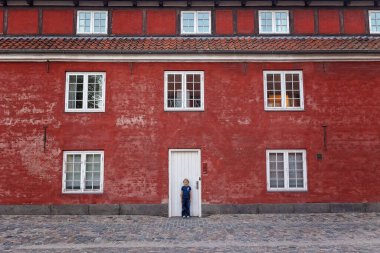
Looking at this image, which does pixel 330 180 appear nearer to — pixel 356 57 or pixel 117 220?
pixel 356 57

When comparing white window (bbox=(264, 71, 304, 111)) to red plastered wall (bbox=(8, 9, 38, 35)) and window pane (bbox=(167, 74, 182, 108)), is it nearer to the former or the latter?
window pane (bbox=(167, 74, 182, 108))

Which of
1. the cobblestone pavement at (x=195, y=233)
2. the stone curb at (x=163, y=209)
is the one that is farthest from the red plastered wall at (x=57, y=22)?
the cobblestone pavement at (x=195, y=233)

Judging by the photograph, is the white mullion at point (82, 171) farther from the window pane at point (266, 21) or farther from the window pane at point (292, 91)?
the window pane at point (266, 21)

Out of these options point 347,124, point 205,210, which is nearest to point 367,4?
point 347,124

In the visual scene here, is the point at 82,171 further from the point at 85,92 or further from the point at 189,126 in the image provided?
the point at 189,126

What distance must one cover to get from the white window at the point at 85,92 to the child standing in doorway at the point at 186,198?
4.40 meters

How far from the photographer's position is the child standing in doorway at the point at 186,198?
46.8ft

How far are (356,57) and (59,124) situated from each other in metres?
12.1

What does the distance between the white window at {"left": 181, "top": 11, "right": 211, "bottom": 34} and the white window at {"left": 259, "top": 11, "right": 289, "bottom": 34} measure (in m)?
2.34

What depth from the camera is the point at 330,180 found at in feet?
48.4

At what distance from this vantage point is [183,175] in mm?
14789

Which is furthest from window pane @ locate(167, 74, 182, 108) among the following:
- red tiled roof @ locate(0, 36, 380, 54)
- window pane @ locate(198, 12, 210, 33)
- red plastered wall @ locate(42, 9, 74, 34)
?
red plastered wall @ locate(42, 9, 74, 34)

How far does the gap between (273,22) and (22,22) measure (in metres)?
10.9

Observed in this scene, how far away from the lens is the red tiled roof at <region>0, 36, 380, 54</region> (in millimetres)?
14914
